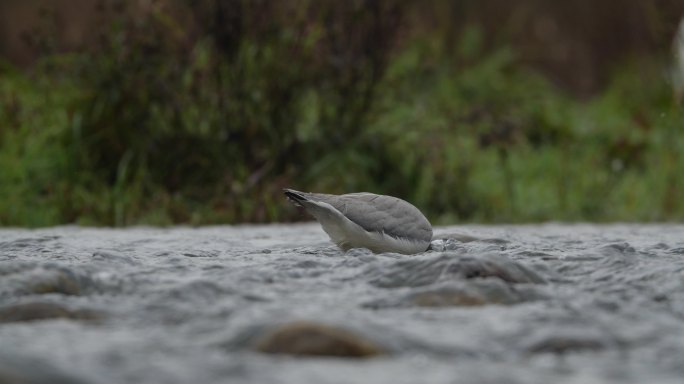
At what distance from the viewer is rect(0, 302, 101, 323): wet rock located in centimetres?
284

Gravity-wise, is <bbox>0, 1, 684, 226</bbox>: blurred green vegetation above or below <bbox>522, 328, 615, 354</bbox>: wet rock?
above

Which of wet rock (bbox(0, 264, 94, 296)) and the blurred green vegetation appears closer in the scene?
wet rock (bbox(0, 264, 94, 296))

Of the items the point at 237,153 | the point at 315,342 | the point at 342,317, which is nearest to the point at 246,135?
the point at 237,153

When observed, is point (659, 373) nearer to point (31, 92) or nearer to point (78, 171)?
point (78, 171)

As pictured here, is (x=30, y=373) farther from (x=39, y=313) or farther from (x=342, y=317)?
(x=342, y=317)

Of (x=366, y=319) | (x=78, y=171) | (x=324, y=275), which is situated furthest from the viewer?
(x=78, y=171)

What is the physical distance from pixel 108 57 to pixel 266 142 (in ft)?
3.69

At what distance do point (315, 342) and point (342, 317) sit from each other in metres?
0.30

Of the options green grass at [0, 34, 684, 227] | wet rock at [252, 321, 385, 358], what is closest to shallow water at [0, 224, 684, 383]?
Answer: wet rock at [252, 321, 385, 358]

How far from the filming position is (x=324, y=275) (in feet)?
11.6

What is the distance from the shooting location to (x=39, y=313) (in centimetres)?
286

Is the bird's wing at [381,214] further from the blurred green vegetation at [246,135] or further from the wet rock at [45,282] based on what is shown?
the blurred green vegetation at [246,135]

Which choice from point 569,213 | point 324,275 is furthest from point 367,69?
point 324,275

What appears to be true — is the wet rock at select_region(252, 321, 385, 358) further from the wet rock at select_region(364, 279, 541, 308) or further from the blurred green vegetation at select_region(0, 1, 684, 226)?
the blurred green vegetation at select_region(0, 1, 684, 226)
